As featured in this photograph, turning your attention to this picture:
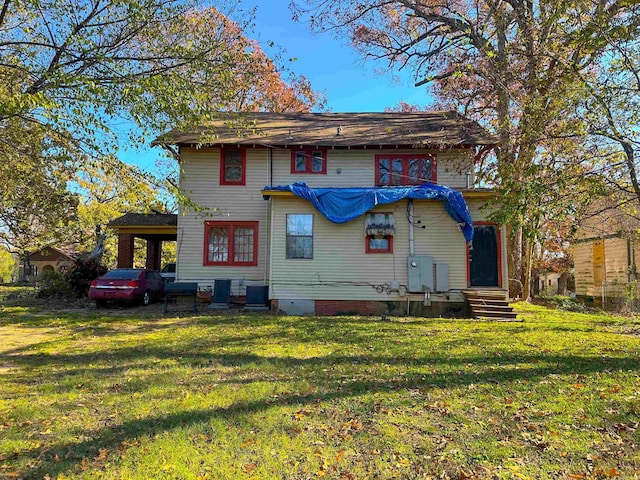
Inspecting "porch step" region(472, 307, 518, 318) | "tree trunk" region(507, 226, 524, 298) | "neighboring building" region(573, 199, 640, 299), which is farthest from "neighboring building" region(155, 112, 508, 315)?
"neighboring building" region(573, 199, 640, 299)

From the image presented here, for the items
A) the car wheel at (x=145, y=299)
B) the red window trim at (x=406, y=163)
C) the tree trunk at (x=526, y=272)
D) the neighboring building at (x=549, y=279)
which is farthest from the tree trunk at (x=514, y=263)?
the neighboring building at (x=549, y=279)

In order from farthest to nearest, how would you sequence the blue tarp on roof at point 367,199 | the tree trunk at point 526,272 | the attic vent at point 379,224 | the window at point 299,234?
the tree trunk at point 526,272
the window at point 299,234
the attic vent at point 379,224
the blue tarp on roof at point 367,199

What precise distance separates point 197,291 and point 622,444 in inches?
489

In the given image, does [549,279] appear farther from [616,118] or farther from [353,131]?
[616,118]

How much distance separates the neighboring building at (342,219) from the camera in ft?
41.5

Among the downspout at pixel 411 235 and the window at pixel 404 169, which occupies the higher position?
the window at pixel 404 169

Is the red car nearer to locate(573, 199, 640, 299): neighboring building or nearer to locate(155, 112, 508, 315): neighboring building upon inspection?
locate(155, 112, 508, 315): neighboring building

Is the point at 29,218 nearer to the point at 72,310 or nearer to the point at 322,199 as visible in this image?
the point at 72,310

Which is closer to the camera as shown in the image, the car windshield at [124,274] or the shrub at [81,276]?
the car windshield at [124,274]

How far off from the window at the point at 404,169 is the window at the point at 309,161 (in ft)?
6.37

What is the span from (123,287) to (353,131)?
9.80 meters

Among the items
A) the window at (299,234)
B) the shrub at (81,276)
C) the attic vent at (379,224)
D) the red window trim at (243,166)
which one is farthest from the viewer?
the shrub at (81,276)

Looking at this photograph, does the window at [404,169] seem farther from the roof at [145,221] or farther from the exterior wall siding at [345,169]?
the roof at [145,221]

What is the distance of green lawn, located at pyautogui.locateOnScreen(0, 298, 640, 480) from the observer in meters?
3.38
